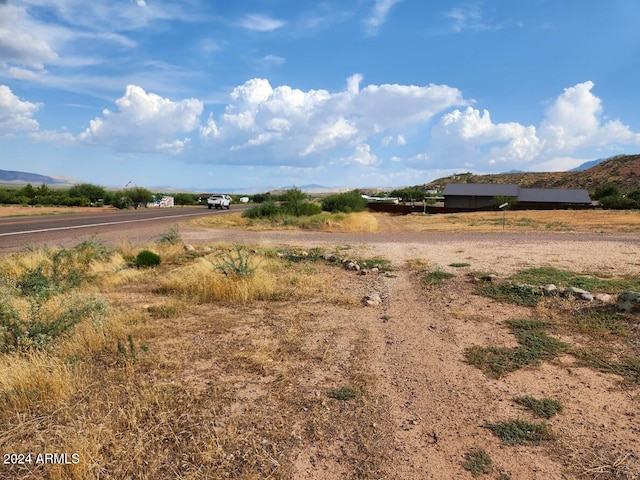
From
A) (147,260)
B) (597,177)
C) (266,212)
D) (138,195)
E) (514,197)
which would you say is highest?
(597,177)

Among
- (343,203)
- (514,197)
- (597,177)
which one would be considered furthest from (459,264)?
(597,177)

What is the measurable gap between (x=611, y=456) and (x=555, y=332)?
10.1 ft

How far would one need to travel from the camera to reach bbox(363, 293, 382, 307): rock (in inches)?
304

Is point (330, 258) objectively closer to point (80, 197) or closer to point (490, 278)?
point (490, 278)

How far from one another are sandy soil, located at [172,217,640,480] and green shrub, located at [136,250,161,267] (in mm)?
6436

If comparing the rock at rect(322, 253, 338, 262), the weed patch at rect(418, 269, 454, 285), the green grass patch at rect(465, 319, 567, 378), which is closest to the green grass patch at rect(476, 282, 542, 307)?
the weed patch at rect(418, 269, 454, 285)

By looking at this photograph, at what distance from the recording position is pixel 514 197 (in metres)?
54.4

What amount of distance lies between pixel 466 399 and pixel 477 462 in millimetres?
1032

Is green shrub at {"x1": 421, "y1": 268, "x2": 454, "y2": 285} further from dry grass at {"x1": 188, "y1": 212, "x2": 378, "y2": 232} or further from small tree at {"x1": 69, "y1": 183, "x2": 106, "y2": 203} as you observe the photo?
small tree at {"x1": 69, "y1": 183, "x2": 106, "y2": 203}

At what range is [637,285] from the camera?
8805 millimetres

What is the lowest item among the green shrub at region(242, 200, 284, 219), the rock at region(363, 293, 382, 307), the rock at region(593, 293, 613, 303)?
the rock at region(363, 293, 382, 307)

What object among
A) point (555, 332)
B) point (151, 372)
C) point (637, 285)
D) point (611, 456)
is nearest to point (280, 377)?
point (151, 372)

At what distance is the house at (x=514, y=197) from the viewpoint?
170ft

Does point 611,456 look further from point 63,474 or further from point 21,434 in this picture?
point 21,434
